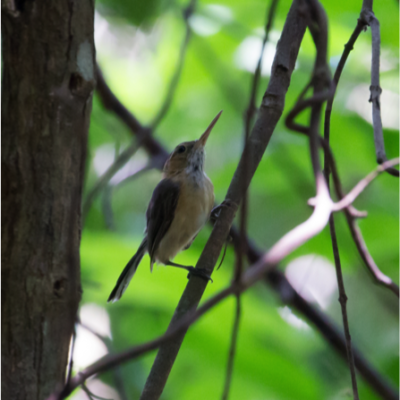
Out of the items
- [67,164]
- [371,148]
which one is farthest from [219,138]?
[67,164]

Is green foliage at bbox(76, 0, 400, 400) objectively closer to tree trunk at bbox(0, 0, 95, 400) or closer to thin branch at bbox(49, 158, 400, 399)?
tree trunk at bbox(0, 0, 95, 400)

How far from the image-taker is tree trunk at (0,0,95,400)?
137 centimetres

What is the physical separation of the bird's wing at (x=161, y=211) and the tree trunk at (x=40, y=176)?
205cm

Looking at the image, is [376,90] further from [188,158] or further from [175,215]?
[188,158]

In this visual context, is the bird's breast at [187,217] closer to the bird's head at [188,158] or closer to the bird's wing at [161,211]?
the bird's wing at [161,211]

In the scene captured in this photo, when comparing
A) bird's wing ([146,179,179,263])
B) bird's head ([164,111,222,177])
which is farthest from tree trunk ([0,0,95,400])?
bird's head ([164,111,222,177])

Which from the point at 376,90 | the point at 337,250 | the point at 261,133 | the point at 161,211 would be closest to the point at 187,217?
the point at 161,211

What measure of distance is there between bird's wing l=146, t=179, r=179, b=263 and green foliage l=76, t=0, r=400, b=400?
0.67ft

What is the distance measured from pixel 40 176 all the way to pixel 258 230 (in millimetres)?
2754

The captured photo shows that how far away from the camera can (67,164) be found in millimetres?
1483

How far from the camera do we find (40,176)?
1.45 metres

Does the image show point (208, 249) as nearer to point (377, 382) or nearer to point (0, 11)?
point (0, 11)

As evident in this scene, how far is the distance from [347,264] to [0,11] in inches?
102

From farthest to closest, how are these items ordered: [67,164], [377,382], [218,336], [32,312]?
1. [218,336]
2. [377,382]
3. [67,164]
4. [32,312]
